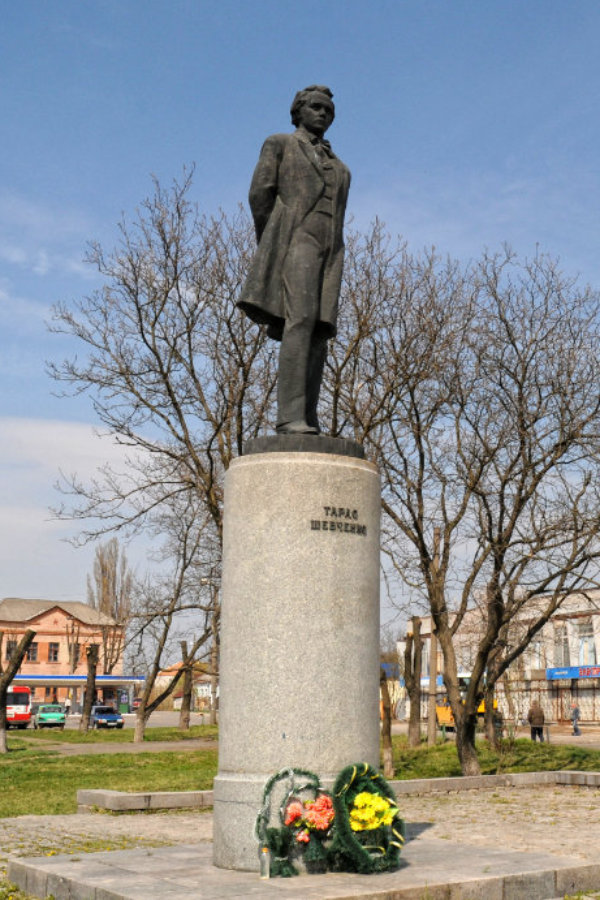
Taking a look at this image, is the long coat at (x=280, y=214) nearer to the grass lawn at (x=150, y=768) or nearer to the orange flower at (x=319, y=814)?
the orange flower at (x=319, y=814)

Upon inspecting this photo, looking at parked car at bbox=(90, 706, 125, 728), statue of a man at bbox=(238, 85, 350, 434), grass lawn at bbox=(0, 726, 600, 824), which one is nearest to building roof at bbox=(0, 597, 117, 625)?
parked car at bbox=(90, 706, 125, 728)

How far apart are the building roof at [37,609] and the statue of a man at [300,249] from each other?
242 ft

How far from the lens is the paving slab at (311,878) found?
631 centimetres

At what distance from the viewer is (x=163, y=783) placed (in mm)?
18297

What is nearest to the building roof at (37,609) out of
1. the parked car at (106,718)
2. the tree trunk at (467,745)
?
the parked car at (106,718)

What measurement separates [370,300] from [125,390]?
4.90 meters

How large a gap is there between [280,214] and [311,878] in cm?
543

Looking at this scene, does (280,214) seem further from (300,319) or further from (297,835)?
(297,835)

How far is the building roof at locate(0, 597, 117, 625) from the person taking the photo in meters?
81.9

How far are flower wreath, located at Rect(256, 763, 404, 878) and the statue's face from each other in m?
5.50

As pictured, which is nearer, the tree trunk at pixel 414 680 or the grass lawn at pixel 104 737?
the tree trunk at pixel 414 680

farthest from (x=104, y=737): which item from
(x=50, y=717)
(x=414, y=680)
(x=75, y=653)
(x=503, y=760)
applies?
(x=75, y=653)

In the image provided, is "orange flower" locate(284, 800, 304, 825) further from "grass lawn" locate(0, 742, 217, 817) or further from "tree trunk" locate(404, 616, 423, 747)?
"tree trunk" locate(404, 616, 423, 747)

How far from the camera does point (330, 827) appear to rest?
723 centimetres
